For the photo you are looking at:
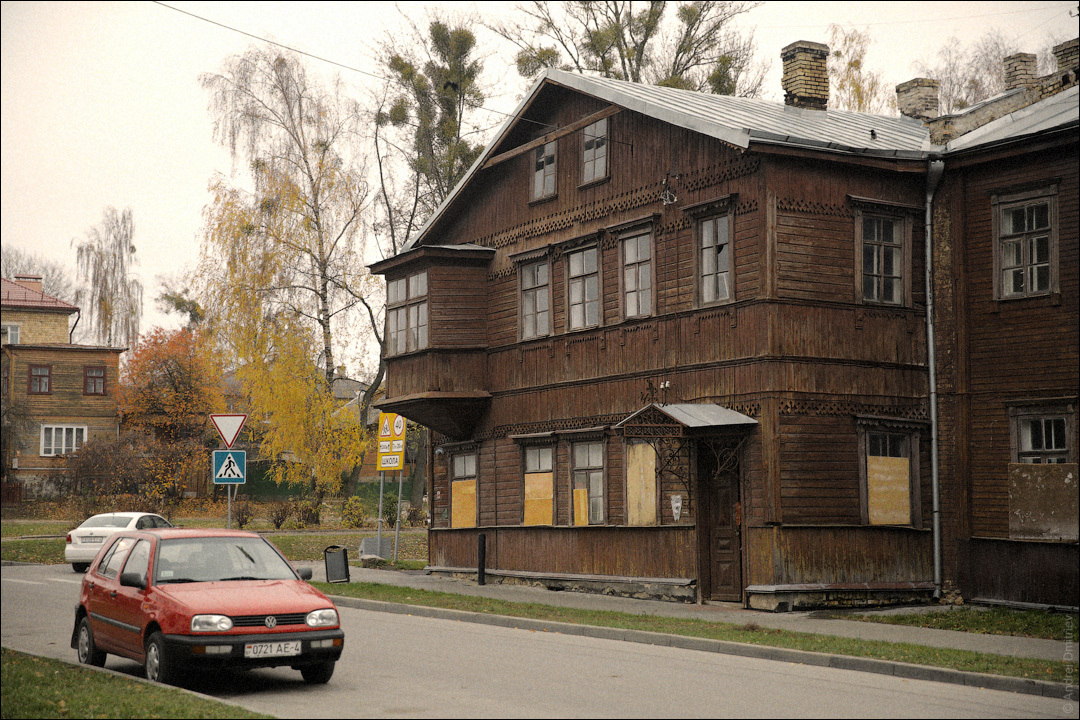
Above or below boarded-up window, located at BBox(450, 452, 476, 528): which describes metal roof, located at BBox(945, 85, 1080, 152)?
above

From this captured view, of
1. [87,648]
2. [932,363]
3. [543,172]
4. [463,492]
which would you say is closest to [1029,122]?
[932,363]

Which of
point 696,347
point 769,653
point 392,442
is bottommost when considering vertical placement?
point 769,653

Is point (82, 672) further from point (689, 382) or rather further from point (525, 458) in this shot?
point (525, 458)

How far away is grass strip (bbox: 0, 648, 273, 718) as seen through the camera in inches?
376

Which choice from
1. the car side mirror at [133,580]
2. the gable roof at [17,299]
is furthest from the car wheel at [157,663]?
the gable roof at [17,299]

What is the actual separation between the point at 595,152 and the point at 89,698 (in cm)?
1677

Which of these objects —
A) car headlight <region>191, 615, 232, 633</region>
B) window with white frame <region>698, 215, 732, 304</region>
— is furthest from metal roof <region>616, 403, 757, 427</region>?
car headlight <region>191, 615, 232, 633</region>

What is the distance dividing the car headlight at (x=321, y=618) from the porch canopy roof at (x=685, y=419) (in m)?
8.64

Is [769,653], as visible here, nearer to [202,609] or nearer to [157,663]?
[202,609]

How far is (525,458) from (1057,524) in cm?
1060

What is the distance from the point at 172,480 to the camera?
184 feet

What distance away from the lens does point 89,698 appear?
10.2m

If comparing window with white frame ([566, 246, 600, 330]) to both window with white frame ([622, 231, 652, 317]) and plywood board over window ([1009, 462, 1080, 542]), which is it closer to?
window with white frame ([622, 231, 652, 317])

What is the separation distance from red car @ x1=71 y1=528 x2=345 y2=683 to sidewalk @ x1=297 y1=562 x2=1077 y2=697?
5.29 meters
